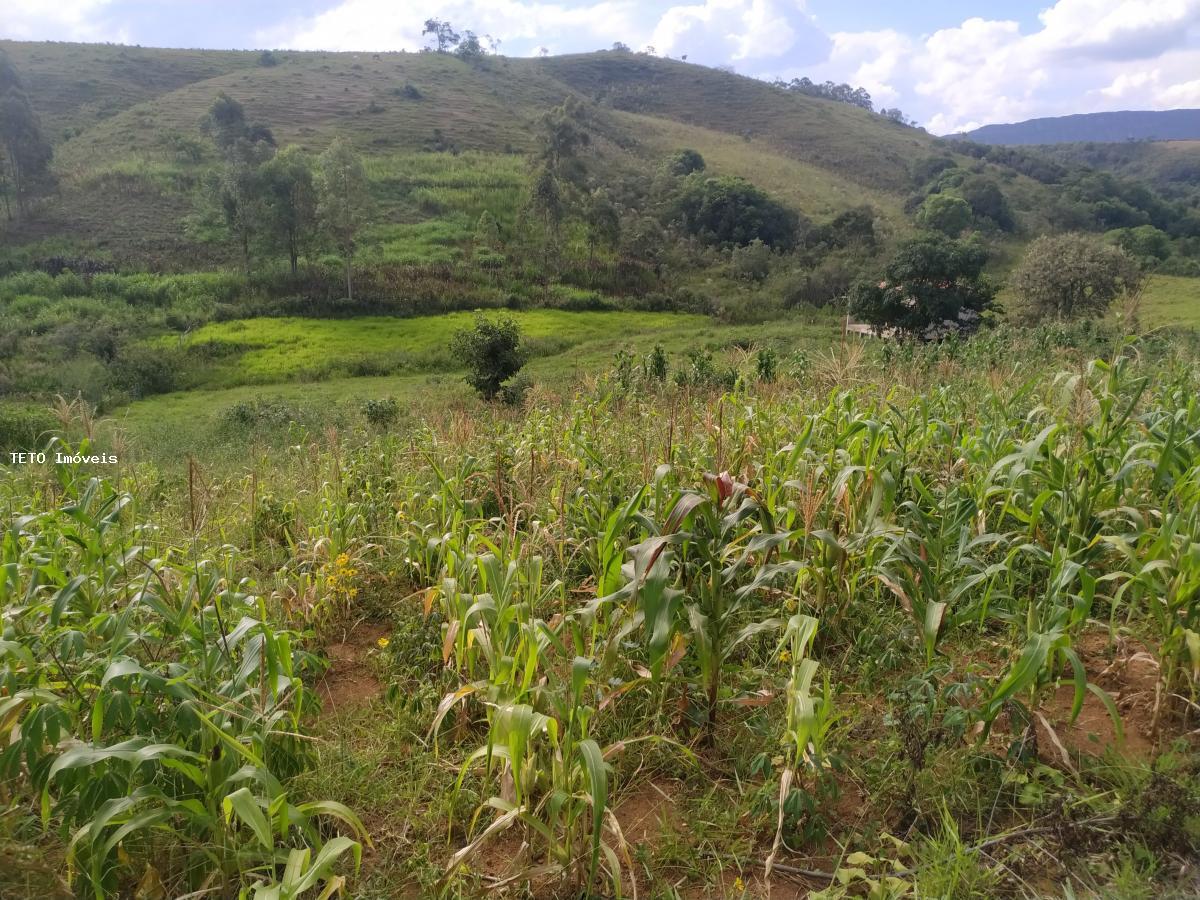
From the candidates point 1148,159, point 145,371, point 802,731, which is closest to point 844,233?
point 145,371

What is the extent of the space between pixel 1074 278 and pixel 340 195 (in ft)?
87.1

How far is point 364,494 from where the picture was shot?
4.53 meters

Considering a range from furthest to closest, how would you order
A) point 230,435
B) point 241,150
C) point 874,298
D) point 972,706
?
point 241,150, point 874,298, point 230,435, point 972,706

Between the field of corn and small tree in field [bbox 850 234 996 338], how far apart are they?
22.9 m

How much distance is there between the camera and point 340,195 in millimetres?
28078

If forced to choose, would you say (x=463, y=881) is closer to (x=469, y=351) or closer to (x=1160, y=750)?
(x=1160, y=750)

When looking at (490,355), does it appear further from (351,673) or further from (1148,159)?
(1148,159)

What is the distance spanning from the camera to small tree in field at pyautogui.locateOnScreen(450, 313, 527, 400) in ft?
50.7

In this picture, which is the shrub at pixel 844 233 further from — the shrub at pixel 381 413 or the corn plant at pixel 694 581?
the corn plant at pixel 694 581

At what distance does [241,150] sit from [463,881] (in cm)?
3763

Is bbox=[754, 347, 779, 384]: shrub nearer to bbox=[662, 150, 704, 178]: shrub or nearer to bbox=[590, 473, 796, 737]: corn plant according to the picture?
bbox=[590, 473, 796, 737]: corn plant

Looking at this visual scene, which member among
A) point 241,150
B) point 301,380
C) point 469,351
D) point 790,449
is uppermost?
point 241,150

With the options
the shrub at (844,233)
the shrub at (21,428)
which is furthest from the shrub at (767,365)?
the shrub at (844,233)

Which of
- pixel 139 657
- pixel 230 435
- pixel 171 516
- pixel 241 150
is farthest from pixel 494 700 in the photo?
pixel 241 150
